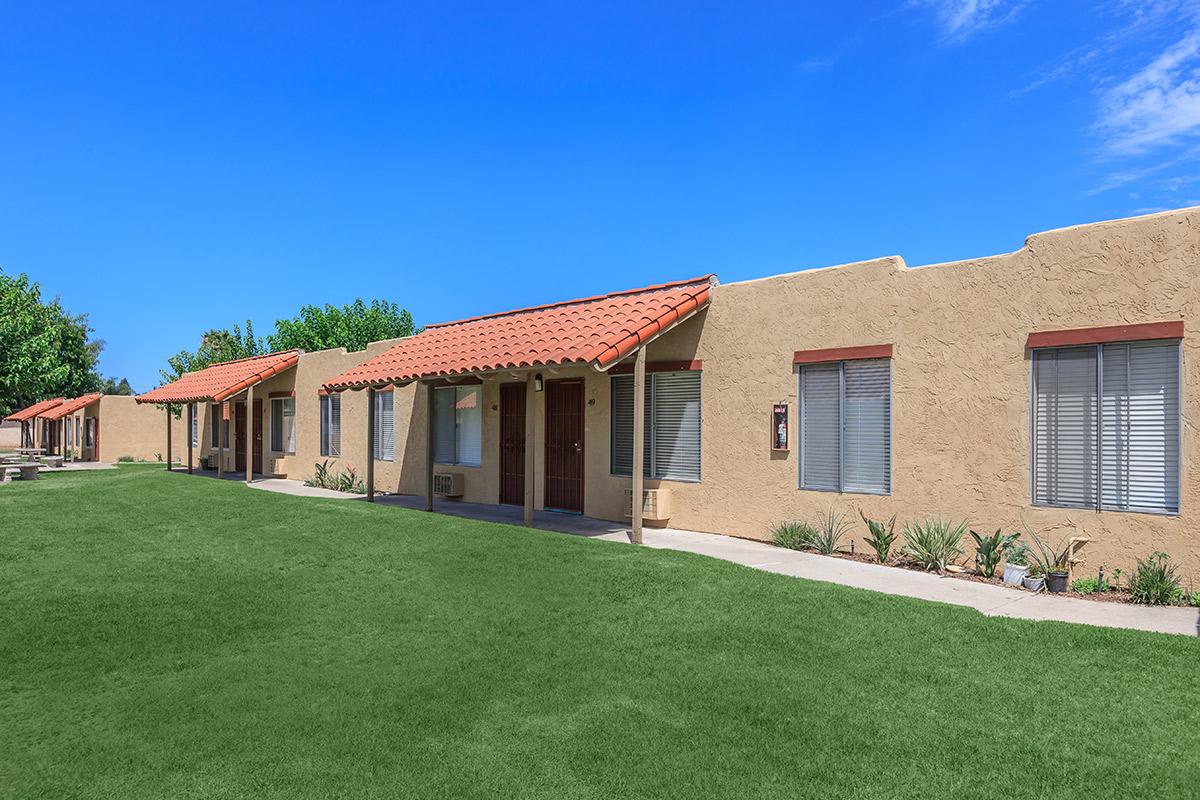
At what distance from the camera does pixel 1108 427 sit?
30.7 ft

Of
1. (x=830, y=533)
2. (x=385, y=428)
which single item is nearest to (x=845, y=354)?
(x=830, y=533)

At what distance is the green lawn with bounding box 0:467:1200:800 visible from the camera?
4.61 m

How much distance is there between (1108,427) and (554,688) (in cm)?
705

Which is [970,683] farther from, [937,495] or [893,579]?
[937,495]

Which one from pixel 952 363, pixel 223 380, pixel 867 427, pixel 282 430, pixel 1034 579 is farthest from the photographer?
pixel 223 380

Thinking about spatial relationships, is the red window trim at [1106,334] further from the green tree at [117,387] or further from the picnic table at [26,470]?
the green tree at [117,387]

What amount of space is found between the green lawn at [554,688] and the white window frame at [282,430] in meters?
15.4

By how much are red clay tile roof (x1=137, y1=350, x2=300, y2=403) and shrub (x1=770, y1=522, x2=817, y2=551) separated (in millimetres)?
17037

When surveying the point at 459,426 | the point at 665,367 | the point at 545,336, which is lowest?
the point at 459,426

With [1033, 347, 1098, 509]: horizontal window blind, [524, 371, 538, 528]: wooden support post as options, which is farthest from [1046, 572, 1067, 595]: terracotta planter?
[524, 371, 538, 528]: wooden support post

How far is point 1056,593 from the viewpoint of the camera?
9.23 m

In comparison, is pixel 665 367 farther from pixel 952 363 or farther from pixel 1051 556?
pixel 1051 556

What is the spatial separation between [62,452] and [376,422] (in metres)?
33.7

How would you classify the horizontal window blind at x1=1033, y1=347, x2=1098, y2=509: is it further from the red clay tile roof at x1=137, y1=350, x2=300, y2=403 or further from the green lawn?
the red clay tile roof at x1=137, y1=350, x2=300, y2=403
